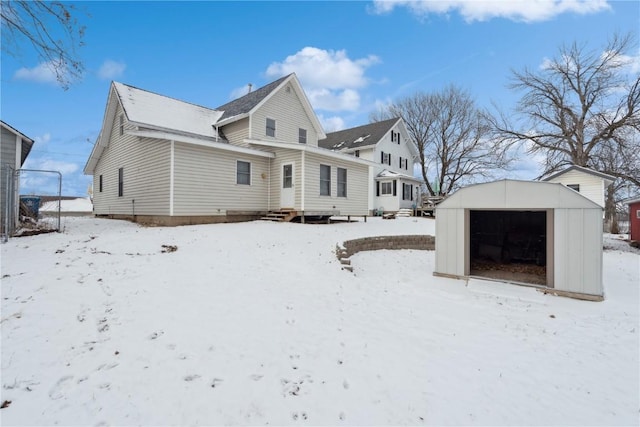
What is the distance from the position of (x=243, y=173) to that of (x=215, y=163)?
4.74 feet

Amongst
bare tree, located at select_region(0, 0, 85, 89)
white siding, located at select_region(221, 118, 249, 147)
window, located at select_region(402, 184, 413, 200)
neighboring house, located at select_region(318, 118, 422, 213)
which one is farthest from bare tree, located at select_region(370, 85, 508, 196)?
bare tree, located at select_region(0, 0, 85, 89)

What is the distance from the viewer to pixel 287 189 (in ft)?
45.6

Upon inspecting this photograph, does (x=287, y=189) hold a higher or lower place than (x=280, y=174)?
lower

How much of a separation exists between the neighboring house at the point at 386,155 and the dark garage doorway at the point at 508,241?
12044 millimetres

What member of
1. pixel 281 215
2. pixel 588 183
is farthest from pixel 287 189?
pixel 588 183

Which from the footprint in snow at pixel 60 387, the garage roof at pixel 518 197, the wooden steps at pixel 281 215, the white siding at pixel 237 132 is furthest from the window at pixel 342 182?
the footprint in snow at pixel 60 387

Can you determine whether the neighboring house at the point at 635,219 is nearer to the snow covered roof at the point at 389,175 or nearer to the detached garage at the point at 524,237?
the detached garage at the point at 524,237

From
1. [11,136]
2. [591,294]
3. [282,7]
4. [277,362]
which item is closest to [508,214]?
[591,294]

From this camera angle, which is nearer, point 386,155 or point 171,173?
point 171,173

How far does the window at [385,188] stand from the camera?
82.3 feet

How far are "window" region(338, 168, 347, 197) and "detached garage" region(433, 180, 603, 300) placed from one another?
6797 millimetres

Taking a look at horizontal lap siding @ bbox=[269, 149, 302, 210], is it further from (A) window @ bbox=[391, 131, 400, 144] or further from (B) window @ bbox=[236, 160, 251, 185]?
(A) window @ bbox=[391, 131, 400, 144]

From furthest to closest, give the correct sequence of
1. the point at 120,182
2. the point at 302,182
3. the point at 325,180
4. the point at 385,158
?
1. the point at 385,158
2. the point at 120,182
3. the point at 325,180
4. the point at 302,182

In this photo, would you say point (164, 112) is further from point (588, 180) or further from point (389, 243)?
point (588, 180)
